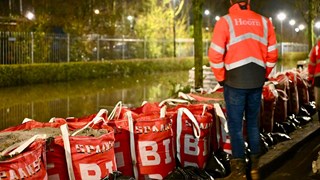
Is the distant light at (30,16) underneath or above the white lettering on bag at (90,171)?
above

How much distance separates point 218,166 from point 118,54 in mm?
23243

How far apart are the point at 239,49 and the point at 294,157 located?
2419mm

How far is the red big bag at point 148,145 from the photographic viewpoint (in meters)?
→ 4.51

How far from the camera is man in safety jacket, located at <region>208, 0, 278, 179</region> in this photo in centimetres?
473

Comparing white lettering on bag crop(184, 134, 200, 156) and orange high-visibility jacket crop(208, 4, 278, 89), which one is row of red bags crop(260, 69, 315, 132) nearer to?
orange high-visibility jacket crop(208, 4, 278, 89)

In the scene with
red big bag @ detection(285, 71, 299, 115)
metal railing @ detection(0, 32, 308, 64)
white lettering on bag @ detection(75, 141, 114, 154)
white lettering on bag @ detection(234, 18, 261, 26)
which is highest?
metal railing @ detection(0, 32, 308, 64)

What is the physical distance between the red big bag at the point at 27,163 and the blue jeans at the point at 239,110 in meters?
2.10

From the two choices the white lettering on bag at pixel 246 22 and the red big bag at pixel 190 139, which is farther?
the red big bag at pixel 190 139

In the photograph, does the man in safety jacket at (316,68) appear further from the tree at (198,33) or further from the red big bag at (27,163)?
the red big bag at (27,163)

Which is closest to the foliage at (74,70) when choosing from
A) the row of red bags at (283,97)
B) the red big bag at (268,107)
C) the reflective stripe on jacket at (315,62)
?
the row of red bags at (283,97)

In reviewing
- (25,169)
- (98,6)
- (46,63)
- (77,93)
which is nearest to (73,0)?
(98,6)

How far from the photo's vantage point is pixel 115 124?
4.47 meters

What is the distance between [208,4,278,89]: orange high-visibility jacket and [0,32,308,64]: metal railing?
53.7 ft

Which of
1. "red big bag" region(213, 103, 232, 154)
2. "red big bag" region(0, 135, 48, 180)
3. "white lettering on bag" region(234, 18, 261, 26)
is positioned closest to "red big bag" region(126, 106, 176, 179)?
"red big bag" region(213, 103, 232, 154)
